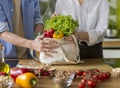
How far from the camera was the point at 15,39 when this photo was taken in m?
1.62

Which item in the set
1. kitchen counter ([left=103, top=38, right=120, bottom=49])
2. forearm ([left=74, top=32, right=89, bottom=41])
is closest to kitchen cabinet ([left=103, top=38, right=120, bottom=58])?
kitchen counter ([left=103, top=38, right=120, bottom=49])

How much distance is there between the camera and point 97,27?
179 centimetres

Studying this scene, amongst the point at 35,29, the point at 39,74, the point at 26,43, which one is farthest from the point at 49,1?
the point at 39,74

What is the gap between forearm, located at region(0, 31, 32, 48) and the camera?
1.59 meters

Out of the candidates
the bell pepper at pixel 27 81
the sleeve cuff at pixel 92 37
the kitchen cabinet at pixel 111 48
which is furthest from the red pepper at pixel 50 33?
the kitchen cabinet at pixel 111 48

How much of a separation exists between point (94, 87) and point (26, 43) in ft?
1.91

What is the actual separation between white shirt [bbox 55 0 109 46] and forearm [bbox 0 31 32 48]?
37 cm

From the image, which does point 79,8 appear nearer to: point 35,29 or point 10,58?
point 35,29

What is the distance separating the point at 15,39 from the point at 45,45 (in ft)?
0.62

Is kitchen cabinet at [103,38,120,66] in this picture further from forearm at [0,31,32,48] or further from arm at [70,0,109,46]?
forearm at [0,31,32,48]

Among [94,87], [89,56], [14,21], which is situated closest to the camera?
[94,87]

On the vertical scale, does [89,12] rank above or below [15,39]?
above

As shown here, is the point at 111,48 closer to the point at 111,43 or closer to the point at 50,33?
the point at 111,43

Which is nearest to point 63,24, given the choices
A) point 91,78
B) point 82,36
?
point 82,36
